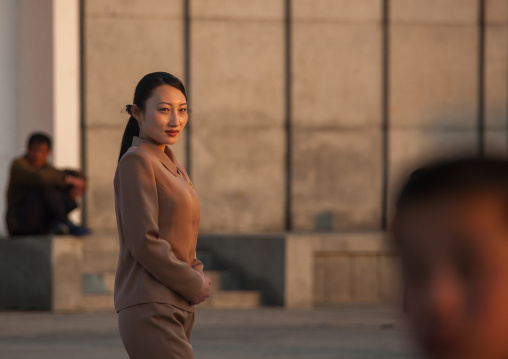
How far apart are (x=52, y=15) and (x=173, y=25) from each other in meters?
1.78

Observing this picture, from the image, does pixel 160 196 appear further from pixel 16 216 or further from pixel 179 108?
pixel 16 216

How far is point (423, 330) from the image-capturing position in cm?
80

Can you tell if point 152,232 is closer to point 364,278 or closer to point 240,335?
point 240,335

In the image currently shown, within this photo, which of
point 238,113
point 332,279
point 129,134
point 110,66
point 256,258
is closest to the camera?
point 129,134

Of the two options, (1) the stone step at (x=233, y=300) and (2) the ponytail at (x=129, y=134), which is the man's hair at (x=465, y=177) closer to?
(2) the ponytail at (x=129, y=134)

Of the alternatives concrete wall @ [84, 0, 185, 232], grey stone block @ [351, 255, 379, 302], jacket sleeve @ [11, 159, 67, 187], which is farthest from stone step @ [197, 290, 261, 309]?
concrete wall @ [84, 0, 185, 232]

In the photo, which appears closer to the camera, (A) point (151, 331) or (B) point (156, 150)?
(A) point (151, 331)

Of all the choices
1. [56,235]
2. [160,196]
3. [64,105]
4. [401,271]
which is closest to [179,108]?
[160,196]

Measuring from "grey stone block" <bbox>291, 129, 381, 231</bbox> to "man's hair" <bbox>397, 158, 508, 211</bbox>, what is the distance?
1513 cm

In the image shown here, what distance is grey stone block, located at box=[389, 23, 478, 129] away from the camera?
1611cm

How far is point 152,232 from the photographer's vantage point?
3193 mm

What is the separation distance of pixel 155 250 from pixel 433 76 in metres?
13.5

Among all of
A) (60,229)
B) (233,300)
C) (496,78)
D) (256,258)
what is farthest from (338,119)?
(60,229)

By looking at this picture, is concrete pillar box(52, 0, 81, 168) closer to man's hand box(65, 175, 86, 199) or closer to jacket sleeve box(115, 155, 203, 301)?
man's hand box(65, 175, 86, 199)
